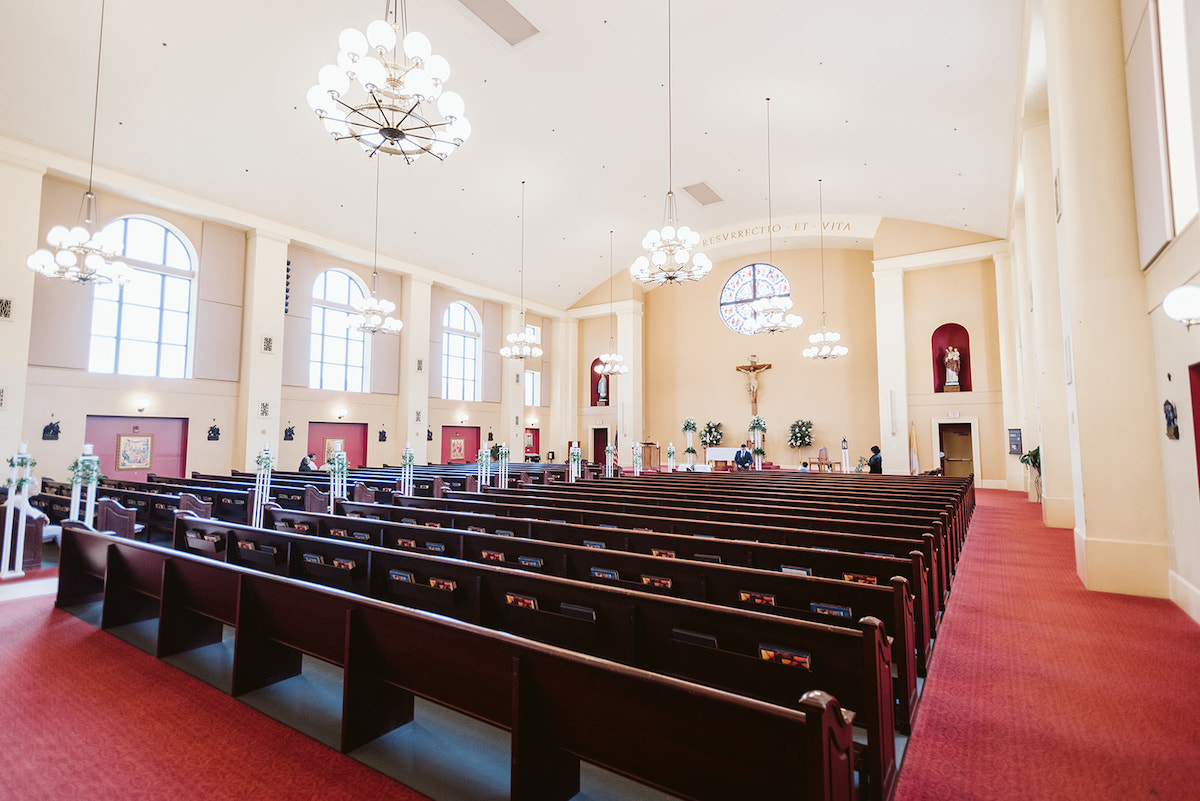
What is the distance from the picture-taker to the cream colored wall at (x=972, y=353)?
43.3 ft

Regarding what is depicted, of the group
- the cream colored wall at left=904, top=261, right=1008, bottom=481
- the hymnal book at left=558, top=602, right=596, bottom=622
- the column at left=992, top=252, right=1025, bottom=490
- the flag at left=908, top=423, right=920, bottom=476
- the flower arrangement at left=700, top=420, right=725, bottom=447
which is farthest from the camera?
the flower arrangement at left=700, top=420, right=725, bottom=447

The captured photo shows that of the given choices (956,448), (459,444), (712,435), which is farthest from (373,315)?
(956,448)

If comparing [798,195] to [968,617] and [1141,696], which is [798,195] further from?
[1141,696]

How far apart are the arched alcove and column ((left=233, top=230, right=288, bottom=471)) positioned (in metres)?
15.1

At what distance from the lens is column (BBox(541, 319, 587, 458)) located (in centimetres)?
1902

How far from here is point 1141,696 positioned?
8.13 feet

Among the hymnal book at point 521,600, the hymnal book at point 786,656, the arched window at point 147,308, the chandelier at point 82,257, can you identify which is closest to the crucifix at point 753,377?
the arched window at point 147,308

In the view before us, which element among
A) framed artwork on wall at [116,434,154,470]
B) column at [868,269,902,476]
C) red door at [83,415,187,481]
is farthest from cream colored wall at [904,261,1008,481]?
framed artwork on wall at [116,434,154,470]


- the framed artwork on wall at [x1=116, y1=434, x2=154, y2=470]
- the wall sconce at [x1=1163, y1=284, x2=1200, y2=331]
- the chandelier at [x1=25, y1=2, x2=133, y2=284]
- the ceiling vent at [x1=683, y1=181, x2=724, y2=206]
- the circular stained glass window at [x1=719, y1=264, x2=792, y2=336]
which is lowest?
the framed artwork on wall at [x1=116, y1=434, x2=154, y2=470]

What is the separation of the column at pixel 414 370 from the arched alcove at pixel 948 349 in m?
12.8

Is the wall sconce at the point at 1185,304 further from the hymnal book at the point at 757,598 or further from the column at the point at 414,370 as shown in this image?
the column at the point at 414,370

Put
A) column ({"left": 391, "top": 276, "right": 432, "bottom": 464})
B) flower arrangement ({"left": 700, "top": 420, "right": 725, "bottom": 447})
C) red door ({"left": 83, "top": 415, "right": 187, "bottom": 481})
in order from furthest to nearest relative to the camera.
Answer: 1. flower arrangement ({"left": 700, "top": 420, "right": 725, "bottom": 447})
2. column ({"left": 391, "top": 276, "right": 432, "bottom": 464})
3. red door ({"left": 83, "top": 415, "right": 187, "bottom": 481})

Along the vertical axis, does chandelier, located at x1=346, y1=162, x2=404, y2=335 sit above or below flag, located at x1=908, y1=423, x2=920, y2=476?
above

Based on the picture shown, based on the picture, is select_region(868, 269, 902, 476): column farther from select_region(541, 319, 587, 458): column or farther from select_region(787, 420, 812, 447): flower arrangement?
select_region(541, 319, 587, 458): column
